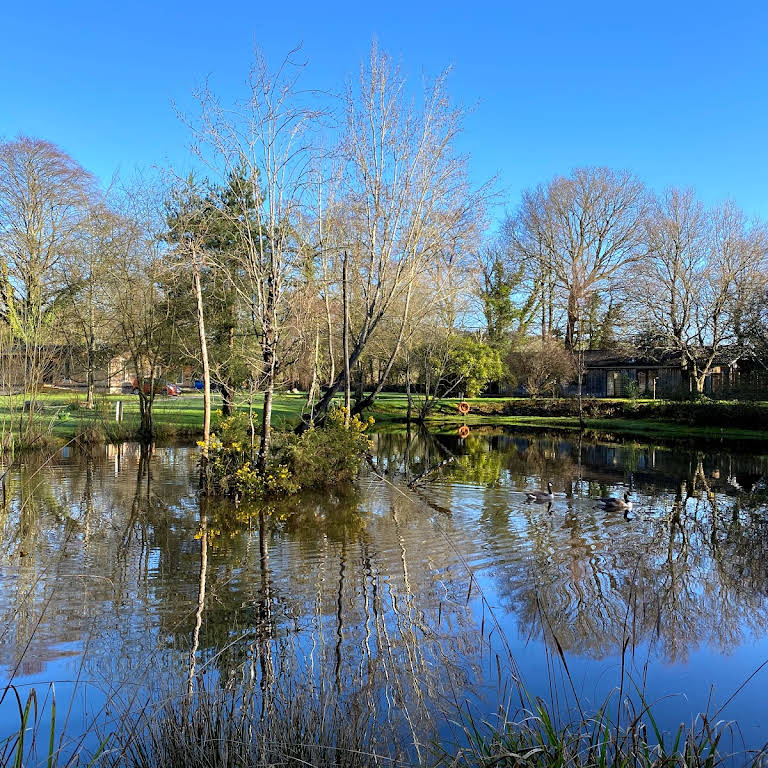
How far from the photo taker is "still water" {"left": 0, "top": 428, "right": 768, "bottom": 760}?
5.21 m

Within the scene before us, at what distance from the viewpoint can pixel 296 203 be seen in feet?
44.8

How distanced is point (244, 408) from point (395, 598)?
1923 centimetres

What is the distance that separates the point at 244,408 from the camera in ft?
84.0

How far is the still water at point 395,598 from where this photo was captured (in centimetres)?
521

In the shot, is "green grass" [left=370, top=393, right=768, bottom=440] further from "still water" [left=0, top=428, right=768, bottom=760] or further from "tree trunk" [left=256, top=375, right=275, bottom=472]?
"tree trunk" [left=256, top=375, right=275, bottom=472]

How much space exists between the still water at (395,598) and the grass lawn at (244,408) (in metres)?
6.10

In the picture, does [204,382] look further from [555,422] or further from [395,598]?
[555,422]

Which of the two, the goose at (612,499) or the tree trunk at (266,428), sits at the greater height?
the tree trunk at (266,428)

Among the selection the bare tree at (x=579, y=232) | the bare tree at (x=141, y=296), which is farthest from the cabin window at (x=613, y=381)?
the bare tree at (x=141, y=296)

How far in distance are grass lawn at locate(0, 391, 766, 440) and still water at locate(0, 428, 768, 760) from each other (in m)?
6.10

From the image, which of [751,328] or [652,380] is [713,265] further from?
[652,380]

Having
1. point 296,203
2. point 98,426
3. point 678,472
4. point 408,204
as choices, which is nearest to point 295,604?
point 296,203

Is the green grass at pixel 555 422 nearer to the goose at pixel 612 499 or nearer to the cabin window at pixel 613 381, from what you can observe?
the cabin window at pixel 613 381

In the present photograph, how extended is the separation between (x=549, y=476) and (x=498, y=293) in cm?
3170
